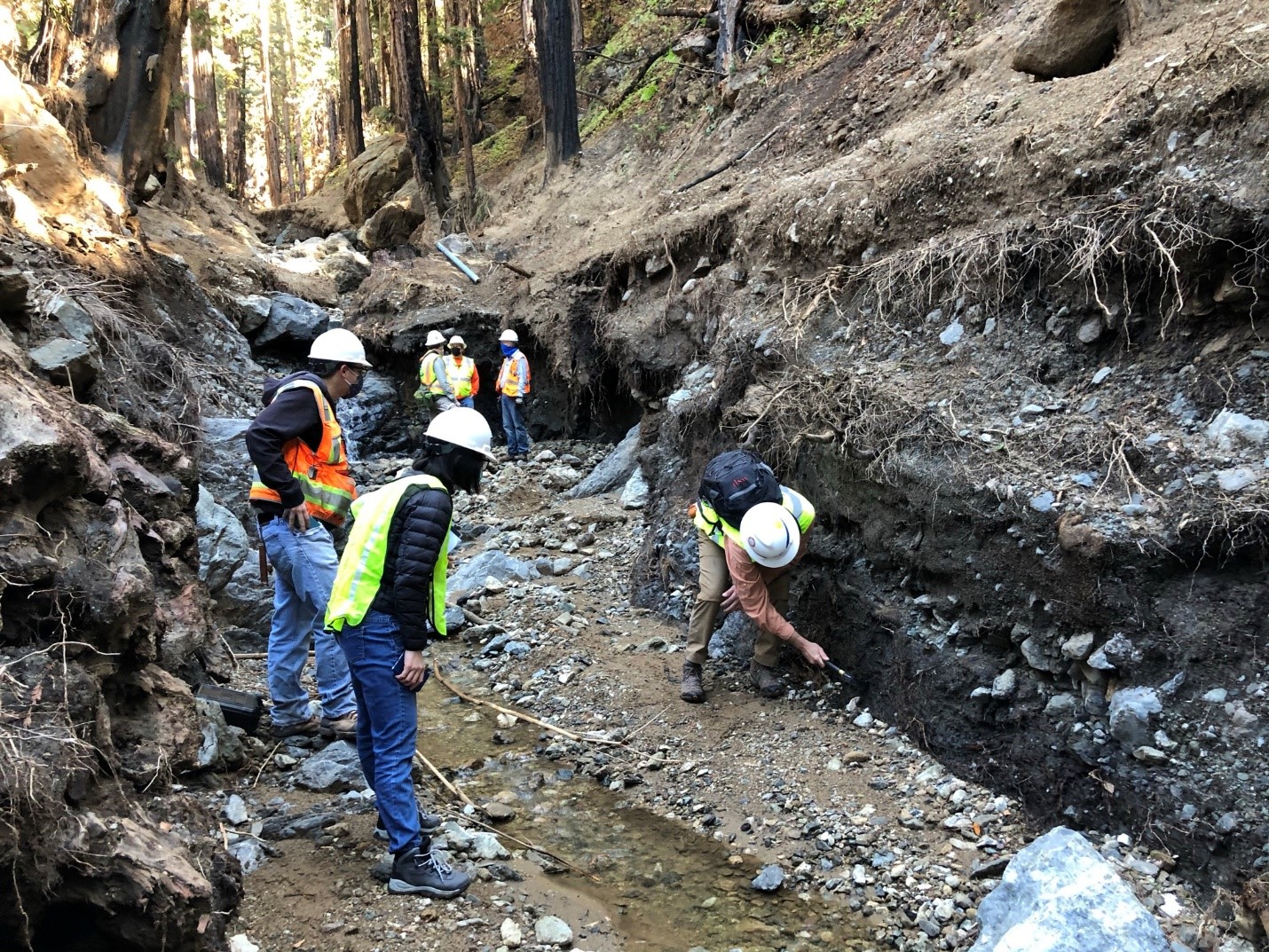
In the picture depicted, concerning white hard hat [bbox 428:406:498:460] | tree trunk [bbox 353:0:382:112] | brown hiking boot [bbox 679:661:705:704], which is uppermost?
tree trunk [bbox 353:0:382:112]

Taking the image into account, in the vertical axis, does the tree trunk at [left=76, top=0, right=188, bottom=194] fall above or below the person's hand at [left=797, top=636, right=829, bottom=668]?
above

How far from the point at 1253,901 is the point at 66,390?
18.1ft

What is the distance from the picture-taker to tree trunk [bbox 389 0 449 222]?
14820mm

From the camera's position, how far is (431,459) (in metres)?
3.21

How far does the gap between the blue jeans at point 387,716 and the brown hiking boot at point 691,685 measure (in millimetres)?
2024

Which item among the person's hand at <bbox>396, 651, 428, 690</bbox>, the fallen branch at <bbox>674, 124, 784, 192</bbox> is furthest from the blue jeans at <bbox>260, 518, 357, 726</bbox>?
the fallen branch at <bbox>674, 124, 784, 192</bbox>

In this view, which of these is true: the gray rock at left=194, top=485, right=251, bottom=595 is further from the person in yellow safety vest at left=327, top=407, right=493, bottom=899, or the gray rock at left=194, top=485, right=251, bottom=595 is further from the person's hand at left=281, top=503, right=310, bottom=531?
the person in yellow safety vest at left=327, top=407, right=493, bottom=899

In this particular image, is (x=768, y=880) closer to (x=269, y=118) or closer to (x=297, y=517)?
(x=297, y=517)

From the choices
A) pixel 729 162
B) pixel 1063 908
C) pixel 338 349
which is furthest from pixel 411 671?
pixel 729 162

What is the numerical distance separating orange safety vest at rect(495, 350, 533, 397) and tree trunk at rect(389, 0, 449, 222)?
20.5 feet

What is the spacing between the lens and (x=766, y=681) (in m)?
4.84

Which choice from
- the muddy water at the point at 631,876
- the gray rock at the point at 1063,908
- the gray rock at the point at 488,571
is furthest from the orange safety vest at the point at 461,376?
the gray rock at the point at 1063,908

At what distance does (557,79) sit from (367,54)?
10327 mm

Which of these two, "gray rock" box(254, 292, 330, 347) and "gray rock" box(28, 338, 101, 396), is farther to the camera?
"gray rock" box(254, 292, 330, 347)
